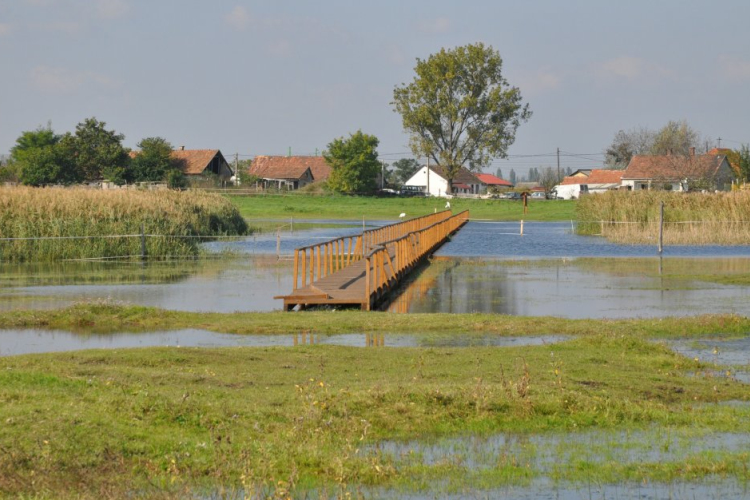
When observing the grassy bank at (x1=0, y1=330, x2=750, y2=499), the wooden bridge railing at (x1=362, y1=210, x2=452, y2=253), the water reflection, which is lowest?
the water reflection

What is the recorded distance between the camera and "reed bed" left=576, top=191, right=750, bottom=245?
46.9 meters

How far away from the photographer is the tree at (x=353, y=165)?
111812 millimetres

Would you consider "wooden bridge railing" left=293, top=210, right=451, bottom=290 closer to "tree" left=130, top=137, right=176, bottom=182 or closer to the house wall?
"tree" left=130, top=137, right=176, bottom=182

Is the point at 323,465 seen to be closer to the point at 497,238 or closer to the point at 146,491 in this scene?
the point at 146,491

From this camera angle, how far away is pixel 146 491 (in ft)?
27.3

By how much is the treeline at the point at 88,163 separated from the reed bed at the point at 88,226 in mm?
48470

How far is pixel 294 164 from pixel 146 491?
13026cm

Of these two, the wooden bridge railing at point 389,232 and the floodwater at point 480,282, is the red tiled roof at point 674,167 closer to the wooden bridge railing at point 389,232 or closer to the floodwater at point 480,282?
the wooden bridge railing at point 389,232

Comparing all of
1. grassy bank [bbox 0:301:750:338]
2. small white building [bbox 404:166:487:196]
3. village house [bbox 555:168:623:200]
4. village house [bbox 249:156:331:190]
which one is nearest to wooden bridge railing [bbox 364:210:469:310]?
grassy bank [bbox 0:301:750:338]

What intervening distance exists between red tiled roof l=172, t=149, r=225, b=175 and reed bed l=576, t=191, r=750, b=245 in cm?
5973

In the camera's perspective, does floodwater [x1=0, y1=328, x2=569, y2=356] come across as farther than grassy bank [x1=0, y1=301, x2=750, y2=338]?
No

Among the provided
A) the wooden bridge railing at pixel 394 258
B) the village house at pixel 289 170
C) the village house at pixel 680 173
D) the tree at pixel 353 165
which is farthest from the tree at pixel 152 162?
the wooden bridge railing at pixel 394 258

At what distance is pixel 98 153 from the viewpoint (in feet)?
311

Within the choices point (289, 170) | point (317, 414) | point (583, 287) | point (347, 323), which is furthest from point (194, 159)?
point (317, 414)
